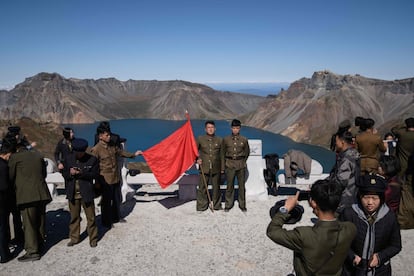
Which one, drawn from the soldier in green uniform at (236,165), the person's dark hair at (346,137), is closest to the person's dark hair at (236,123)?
the soldier in green uniform at (236,165)

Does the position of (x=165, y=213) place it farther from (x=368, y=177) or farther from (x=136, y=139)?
(x=136, y=139)

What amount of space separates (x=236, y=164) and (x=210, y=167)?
0.57 meters

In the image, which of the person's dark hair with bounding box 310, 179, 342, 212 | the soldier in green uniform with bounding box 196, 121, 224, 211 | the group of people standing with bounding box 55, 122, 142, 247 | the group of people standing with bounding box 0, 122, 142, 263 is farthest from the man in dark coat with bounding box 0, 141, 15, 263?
the person's dark hair with bounding box 310, 179, 342, 212

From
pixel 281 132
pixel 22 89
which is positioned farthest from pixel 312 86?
pixel 22 89

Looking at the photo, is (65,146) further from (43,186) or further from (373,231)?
(373,231)

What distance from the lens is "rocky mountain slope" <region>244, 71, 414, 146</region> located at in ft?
313

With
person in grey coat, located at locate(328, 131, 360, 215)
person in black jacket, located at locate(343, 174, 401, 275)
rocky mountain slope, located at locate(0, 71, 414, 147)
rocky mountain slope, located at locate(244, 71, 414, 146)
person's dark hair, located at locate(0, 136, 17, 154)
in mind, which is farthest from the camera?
rocky mountain slope, located at locate(0, 71, 414, 147)

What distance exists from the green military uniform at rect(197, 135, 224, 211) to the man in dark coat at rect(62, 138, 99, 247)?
2.42m

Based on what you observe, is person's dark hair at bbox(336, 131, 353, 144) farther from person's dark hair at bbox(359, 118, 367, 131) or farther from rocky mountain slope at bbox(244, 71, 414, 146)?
rocky mountain slope at bbox(244, 71, 414, 146)

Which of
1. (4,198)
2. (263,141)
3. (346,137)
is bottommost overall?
(263,141)

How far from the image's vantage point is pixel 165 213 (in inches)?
301

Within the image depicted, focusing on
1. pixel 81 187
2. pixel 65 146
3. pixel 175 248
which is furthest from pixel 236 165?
pixel 65 146

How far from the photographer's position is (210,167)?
7.81 metres

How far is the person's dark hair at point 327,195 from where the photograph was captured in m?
2.74
